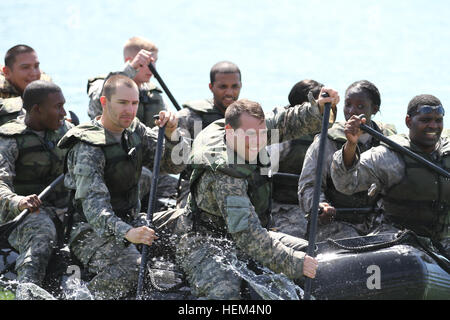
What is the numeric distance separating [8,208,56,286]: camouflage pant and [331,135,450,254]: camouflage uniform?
6.16 ft

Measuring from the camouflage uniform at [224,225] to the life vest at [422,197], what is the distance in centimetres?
82

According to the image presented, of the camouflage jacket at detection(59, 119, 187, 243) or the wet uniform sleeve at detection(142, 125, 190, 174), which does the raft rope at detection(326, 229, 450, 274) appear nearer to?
the wet uniform sleeve at detection(142, 125, 190, 174)

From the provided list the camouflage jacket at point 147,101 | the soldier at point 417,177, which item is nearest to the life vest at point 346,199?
the soldier at point 417,177

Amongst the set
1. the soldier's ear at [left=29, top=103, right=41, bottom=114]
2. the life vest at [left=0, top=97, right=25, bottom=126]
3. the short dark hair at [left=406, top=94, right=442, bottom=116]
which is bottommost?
the life vest at [left=0, top=97, right=25, bottom=126]

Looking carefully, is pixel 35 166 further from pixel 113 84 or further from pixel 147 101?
pixel 147 101

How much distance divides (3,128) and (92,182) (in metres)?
1.05

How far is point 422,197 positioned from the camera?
5.10m

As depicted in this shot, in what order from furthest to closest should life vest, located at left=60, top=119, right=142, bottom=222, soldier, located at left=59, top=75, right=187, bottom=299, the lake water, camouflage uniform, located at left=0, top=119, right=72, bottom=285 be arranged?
the lake water, camouflage uniform, located at left=0, top=119, right=72, bottom=285, life vest, located at left=60, top=119, right=142, bottom=222, soldier, located at left=59, top=75, right=187, bottom=299

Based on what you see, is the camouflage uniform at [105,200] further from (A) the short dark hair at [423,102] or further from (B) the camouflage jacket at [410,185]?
(A) the short dark hair at [423,102]

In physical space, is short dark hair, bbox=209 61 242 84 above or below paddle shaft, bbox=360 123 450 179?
above

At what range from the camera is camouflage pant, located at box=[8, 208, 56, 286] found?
4902 millimetres

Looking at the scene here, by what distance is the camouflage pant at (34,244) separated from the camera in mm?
4902

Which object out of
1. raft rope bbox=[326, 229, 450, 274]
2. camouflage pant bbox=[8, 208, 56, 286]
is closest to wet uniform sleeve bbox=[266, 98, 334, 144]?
raft rope bbox=[326, 229, 450, 274]
